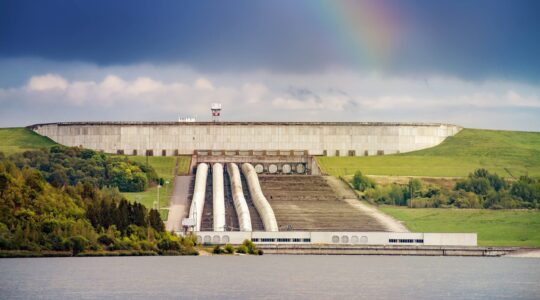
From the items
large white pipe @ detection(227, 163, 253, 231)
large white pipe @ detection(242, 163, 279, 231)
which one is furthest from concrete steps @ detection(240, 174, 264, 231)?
large white pipe @ detection(227, 163, 253, 231)

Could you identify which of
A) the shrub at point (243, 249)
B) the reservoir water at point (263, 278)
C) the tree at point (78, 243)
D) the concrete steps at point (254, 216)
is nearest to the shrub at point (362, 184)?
the concrete steps at point (254, 216)

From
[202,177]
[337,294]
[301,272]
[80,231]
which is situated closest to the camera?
[337,294]

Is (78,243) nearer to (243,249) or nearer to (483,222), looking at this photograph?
(243,249)

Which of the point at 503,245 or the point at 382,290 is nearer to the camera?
the point at 382,290

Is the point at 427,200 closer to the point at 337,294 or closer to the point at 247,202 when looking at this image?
the point at 247,202

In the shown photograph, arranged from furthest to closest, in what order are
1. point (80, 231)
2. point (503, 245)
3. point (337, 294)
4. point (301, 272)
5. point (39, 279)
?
point (503, 245), point (80, 231), point (301, 272), point (39, 279), point (337, 294)

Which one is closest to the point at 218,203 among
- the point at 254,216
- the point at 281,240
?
the point at 254,216

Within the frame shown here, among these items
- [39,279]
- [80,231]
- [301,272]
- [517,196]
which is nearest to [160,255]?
[80,231]
